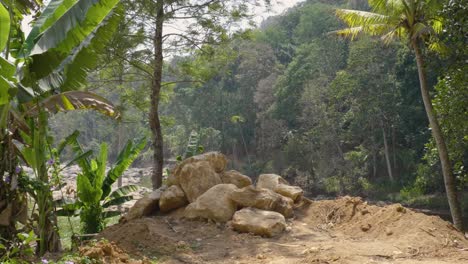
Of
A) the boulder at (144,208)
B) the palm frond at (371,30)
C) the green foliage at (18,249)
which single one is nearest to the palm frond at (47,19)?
the green foliage at (18,249)

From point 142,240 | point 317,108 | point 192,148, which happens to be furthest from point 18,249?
point 317,108

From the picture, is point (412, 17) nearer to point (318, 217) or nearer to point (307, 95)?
point (318, 217)

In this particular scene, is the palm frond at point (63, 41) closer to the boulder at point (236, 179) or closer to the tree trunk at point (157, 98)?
the boulder at point (236, 179)

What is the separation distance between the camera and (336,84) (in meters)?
26.6

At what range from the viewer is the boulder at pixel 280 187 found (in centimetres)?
832

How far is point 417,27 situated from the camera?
32.9 ft

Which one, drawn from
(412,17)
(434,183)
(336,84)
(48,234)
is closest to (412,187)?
(434,183)

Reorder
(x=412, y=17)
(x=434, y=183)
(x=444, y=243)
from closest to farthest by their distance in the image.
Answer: (x=444, y=243), (x=412, y=17), (x=434, y=183)

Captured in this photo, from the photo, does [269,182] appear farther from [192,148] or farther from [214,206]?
[192,148]

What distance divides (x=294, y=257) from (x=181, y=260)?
1321mm

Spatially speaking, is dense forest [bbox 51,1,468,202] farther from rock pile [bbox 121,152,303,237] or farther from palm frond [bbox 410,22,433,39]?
rock pile [bbox 121,152,303,237]

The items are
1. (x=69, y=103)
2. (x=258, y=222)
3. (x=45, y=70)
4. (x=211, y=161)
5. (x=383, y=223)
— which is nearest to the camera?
(x=69, y=103)

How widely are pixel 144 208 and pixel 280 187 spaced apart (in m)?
2.55

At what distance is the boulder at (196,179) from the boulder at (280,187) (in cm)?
110
